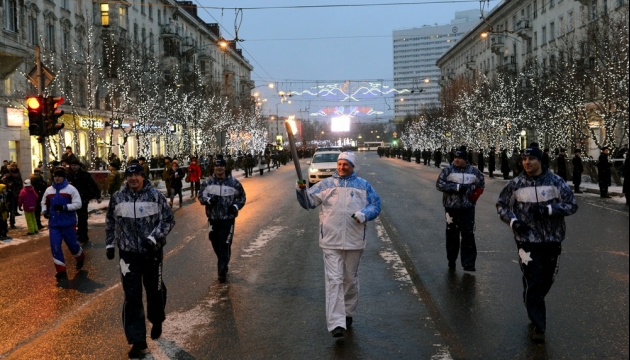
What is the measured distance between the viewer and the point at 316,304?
7.55m

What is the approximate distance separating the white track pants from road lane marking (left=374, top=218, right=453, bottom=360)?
889 millimetres

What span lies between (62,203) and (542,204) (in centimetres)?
678

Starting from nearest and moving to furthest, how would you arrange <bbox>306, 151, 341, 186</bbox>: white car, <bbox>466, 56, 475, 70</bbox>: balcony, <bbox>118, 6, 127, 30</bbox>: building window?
<bbox>306, 151, 341, 186</bbox>: white car, <bbox>118, 6, 127, 30</bbox>: building window, <bbox>466, 56, 475, 70</bbox>: balcony

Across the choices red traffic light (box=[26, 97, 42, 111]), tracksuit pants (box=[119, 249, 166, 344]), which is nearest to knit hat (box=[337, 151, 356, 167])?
tracksuit pants (box=[119, 249, 166, 344])

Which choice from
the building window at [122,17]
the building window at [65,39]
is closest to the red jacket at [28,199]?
the building window at [65,39]

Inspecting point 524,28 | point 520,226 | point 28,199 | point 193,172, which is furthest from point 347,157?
point 524,28

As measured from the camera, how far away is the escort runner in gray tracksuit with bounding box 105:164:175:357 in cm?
590

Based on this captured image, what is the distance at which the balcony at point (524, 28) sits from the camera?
56406 mm

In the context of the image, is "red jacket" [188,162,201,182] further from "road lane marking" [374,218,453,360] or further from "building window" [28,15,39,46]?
"building window" [28,15,39,46]

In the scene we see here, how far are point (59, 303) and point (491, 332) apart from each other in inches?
195

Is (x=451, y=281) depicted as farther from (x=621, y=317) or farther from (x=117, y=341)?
(x=117, y=341)

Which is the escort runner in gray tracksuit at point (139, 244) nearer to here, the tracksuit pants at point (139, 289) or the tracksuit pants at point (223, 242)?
the tracksuit pants at point (139, 289)

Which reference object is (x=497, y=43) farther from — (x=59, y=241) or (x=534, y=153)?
(x=534, y=153)

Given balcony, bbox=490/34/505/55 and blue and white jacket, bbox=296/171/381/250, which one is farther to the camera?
balcony, bbox=490/34/505/55
